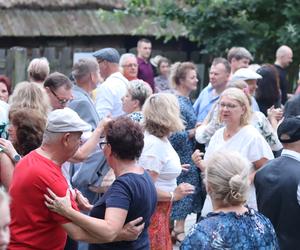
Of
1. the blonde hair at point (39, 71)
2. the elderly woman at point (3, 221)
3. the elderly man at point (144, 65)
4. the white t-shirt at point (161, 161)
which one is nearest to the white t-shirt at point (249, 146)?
the white t-shirt at point (161, 161)

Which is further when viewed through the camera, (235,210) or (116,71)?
(116,71)

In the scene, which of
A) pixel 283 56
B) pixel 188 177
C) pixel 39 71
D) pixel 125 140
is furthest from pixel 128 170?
pixel 283 56

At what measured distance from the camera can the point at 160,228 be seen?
7.16 metres

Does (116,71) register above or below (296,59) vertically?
above

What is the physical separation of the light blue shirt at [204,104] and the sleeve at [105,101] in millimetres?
1334

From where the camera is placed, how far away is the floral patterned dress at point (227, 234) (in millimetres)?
5055

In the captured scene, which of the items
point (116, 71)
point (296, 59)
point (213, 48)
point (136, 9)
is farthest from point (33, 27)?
point (116, 71)

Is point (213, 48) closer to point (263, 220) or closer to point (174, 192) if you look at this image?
point (174, 192)

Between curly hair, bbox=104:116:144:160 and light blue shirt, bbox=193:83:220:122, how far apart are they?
4582mm

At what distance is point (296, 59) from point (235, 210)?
11.5 m

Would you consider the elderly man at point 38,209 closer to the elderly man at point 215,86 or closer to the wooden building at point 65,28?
the elderly man at point 215,86

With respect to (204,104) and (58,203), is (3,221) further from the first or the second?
(204,104)

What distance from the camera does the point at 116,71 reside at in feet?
31.6

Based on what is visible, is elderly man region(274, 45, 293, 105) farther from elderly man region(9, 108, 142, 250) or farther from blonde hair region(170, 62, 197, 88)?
elderly man region(9, 108, 142, 250)
